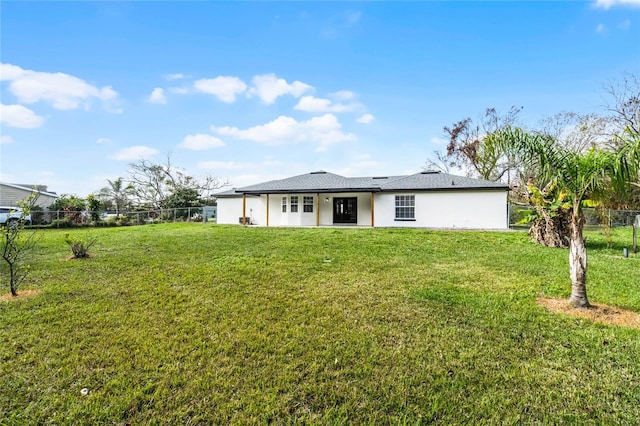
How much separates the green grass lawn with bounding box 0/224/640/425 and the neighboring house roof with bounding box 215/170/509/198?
404 inches

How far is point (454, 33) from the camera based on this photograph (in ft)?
42.4

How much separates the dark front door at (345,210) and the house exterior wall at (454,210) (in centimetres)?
244

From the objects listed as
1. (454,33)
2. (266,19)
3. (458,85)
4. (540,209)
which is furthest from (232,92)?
(540,209)

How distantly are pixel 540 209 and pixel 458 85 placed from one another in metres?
8.11

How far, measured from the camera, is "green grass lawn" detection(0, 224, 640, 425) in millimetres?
2525

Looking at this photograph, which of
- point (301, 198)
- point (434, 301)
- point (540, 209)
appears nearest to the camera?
point (434, 301)

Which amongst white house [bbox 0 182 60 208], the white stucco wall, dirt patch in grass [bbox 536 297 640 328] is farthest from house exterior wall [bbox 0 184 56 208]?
dirt patch in grass [bbox 536 297 640 328]

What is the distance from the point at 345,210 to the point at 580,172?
15749mm

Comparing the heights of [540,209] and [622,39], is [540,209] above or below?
below

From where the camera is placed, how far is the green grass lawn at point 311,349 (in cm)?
253

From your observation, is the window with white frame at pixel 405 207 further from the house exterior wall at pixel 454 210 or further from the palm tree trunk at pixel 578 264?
the palm tree trunk at pixel 578 264

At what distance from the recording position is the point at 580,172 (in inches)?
187

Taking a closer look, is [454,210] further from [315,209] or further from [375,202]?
[315,209]

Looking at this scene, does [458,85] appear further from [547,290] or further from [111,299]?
[111,299]
